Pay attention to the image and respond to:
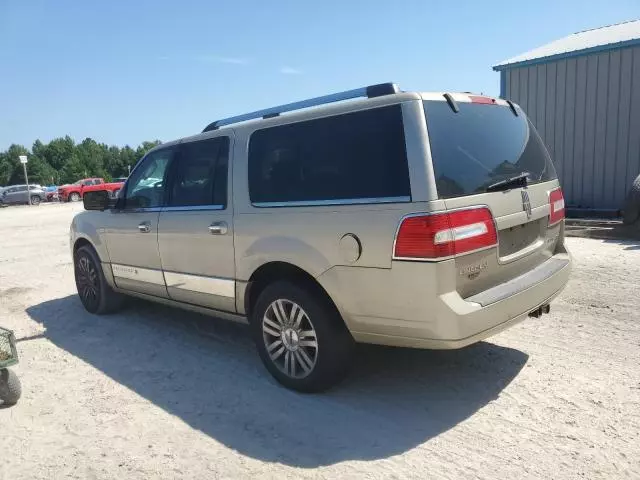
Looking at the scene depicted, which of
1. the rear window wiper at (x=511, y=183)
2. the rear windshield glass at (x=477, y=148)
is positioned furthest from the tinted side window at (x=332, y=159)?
the rear window wiper at (x=511, y=183)

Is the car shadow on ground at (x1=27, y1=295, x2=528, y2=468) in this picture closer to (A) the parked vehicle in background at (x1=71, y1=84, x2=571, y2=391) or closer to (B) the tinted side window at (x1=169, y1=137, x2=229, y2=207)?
(A) the parked vehicle in background at (x1=71, y1=84, x2=571, y2=391)

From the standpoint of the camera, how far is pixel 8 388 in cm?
376

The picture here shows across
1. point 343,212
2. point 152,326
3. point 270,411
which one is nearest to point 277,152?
point 343,212

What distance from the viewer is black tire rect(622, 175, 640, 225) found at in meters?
8.57

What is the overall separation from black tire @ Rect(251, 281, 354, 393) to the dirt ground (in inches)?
5.4

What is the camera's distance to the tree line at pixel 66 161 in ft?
265

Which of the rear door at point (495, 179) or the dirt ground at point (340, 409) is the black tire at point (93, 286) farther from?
the rear door at point (495, 179)

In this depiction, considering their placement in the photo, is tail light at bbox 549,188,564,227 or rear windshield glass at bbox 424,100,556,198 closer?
rear windshield glass at bbox 424,100,556,198

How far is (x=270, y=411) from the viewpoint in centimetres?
352

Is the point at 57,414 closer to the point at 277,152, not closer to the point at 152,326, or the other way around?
the point at 152,326

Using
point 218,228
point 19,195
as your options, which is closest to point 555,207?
point 218,228

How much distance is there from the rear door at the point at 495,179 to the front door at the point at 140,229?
2750mm

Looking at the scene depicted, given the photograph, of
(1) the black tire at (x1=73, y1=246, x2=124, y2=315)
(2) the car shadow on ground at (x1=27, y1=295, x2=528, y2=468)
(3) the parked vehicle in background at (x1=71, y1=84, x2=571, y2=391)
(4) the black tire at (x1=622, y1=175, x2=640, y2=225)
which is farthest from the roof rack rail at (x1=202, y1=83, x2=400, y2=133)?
(4) the black tire at (x1=622, y1=175, x2=640, y2=225)

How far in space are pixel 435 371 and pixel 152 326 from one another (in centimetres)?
308
